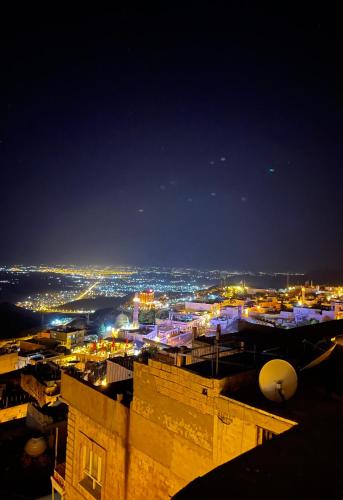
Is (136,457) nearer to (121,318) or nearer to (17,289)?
(121,318)

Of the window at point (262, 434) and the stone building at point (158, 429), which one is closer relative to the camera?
the window at point (262, 434)

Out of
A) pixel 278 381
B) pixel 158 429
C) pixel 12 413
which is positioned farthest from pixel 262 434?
pixel 12 413

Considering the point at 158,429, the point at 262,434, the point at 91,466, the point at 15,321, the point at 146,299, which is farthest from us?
the point at 15,321

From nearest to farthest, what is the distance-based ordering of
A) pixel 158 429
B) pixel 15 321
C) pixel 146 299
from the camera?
pixel 158 429 < pixel 146 299 < pixel 15 321

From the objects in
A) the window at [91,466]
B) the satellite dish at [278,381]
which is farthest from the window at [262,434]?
the window at [91,466]

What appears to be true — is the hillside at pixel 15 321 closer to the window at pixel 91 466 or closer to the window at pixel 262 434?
the window at pixel 91 466

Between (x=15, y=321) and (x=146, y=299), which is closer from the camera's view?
(x=146, y=299)

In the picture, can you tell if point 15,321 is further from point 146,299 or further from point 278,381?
point 278,381
